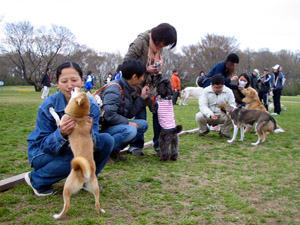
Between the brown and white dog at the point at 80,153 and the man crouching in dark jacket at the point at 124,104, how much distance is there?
1.31 metres

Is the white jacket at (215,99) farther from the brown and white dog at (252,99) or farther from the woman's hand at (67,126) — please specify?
the woman's hand at (67,126)

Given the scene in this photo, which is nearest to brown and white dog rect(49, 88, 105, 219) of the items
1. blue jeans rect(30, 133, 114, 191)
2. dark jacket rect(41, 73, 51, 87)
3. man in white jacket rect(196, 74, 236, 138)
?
blue jeans rect(30, 133, 114, 191)

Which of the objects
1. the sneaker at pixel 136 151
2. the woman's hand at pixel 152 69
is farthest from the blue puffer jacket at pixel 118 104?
the sneaker at pixel 136 151

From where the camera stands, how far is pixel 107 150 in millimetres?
3213

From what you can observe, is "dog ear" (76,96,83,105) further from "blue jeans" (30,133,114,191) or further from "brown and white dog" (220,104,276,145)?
"brown and white dog" (220,104,276,145)

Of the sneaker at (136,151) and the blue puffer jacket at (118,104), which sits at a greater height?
the blue puffer jacket at (118,104)

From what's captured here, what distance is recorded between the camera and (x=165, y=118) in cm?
468

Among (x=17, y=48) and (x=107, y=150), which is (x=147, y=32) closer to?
(x=107, y=150)

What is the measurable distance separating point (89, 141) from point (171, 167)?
1.98 metres

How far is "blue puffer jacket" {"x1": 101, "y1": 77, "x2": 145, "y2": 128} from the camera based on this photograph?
4137 millimetres

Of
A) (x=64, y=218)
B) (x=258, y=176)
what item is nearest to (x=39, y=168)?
(x=64, y=218)

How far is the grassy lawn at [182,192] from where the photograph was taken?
8.77 ft

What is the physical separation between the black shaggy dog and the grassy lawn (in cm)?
25

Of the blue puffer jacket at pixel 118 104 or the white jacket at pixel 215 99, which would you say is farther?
the white jacket at pixel 215 99
